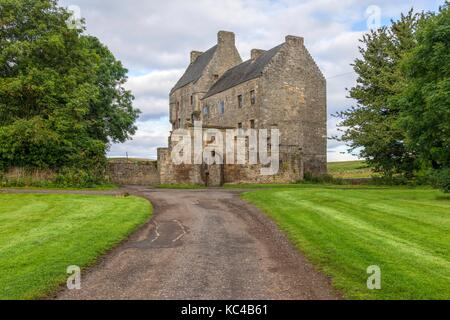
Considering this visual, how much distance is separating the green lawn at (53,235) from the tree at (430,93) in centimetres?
1505

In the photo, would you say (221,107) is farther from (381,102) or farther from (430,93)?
(430,93)

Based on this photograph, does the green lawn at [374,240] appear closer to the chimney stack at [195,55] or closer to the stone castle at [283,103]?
the stone castle at [283,103]

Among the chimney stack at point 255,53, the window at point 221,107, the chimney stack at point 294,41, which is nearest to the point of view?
the chimney stack at point 294,41

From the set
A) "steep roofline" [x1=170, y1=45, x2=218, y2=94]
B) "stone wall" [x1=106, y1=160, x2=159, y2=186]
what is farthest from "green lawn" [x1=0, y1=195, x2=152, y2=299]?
"steep roofline" [x1=170, y1=45, x2=218, y2=94]

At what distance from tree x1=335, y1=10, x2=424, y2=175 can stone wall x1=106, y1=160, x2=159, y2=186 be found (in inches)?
732

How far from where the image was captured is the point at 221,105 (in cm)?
5094

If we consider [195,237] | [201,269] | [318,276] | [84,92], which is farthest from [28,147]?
[318,276]

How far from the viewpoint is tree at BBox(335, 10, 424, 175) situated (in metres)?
38.2

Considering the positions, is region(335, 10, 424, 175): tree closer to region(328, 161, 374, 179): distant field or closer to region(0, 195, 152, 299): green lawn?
region(328, 161, 374, 179): distant field

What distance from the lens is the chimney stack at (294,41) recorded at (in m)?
45.9

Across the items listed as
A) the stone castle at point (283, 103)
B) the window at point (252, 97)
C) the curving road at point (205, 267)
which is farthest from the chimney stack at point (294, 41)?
the curving road at point (205, 267)
